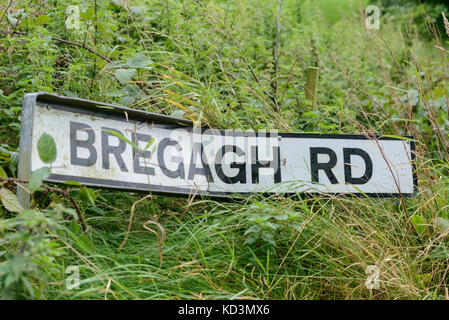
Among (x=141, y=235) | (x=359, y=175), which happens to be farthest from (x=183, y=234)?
(x=359, y=175)

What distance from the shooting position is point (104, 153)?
187 centimetres

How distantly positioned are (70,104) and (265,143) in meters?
0.90

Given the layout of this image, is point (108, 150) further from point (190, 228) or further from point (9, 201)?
point (190, 228)

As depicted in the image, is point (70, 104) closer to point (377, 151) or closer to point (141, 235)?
point (141, 235)

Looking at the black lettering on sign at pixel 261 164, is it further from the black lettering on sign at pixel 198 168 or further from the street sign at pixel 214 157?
the black lettering on sign at pixel 198 168

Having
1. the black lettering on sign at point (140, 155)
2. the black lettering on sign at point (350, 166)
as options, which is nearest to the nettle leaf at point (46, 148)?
the black lettering on sign at point (140, 155)

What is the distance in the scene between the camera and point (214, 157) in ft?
7.15

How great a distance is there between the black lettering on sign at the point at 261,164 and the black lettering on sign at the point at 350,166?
327 millimetres

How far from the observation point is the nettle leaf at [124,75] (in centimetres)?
232

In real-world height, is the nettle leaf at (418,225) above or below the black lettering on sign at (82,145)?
below

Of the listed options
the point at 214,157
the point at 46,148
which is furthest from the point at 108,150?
the point at 214,157

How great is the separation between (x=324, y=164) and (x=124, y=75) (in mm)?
1079

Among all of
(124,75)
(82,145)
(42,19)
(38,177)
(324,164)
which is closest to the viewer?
(38,177)
